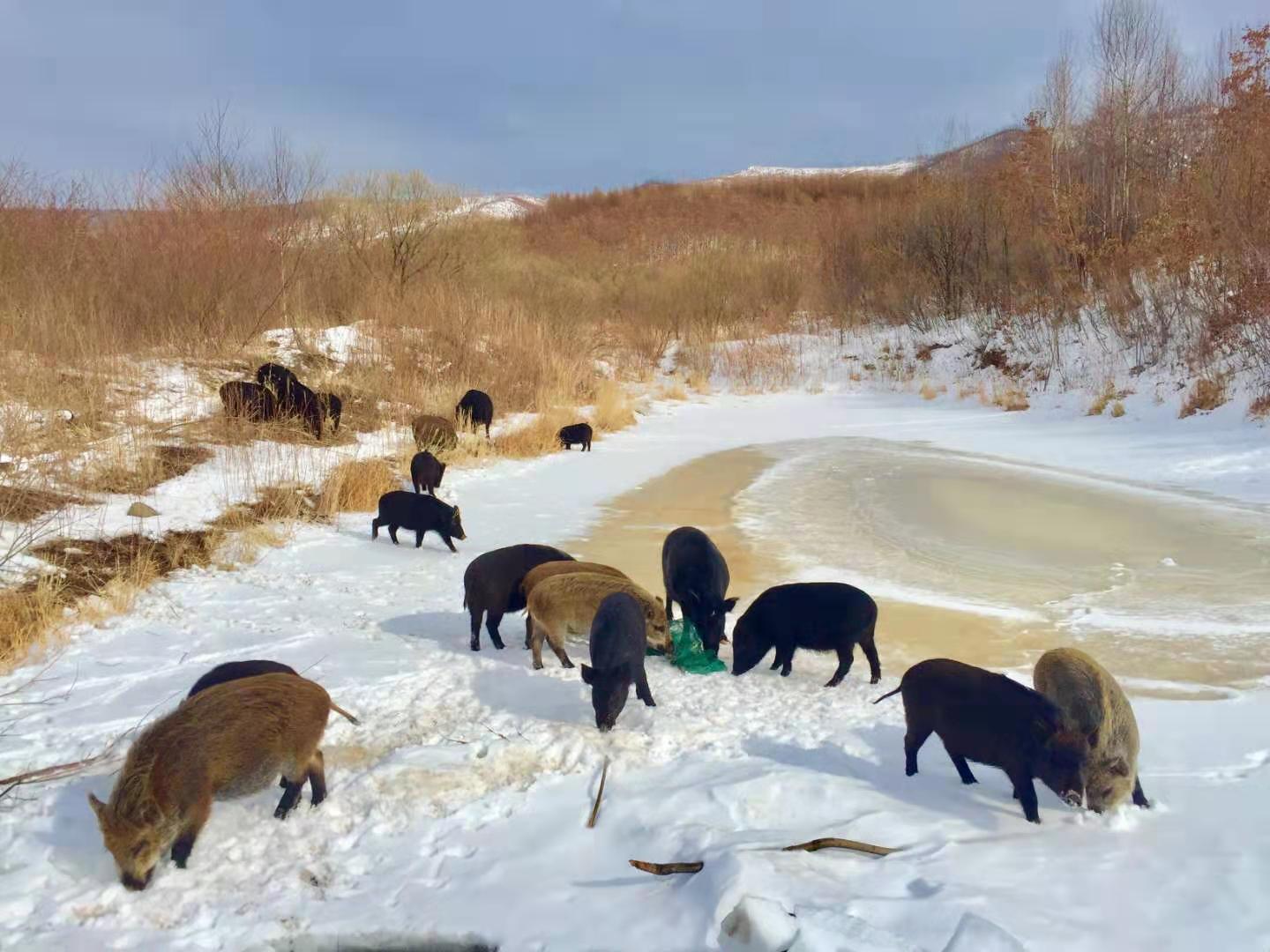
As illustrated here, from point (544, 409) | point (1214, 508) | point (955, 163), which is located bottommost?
point (1214, 508)

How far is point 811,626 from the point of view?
5.22 metres

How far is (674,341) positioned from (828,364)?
6273 mm

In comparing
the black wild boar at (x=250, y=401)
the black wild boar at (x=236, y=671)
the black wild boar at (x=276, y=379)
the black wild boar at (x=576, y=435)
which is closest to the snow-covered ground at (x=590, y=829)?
the black wild boar at (x=236, y=671)

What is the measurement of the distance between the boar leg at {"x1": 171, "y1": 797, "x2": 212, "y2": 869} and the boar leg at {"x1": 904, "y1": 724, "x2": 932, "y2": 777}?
9.90 feet

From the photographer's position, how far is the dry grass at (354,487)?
31.3 feet

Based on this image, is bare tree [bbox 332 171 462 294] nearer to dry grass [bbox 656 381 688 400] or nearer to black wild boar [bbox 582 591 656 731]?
dry grass [bbox 656 381 688 400]

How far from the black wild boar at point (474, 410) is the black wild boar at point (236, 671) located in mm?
10209

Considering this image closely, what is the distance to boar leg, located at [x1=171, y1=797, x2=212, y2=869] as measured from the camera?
3.15 m

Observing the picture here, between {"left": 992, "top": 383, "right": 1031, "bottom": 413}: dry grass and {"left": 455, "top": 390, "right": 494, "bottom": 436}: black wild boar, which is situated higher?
{"left": 455, "top": 390, "right": 494, "bottom": 436}: black wild boar

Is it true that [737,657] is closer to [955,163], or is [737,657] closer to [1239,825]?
[1239,825]

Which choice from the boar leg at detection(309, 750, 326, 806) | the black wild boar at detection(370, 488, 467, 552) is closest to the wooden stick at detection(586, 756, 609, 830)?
the boar leg at detection(309, 750, 326, 806)

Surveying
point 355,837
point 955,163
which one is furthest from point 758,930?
point 955,163

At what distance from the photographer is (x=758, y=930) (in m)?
2.58

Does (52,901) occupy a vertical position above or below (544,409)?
below
